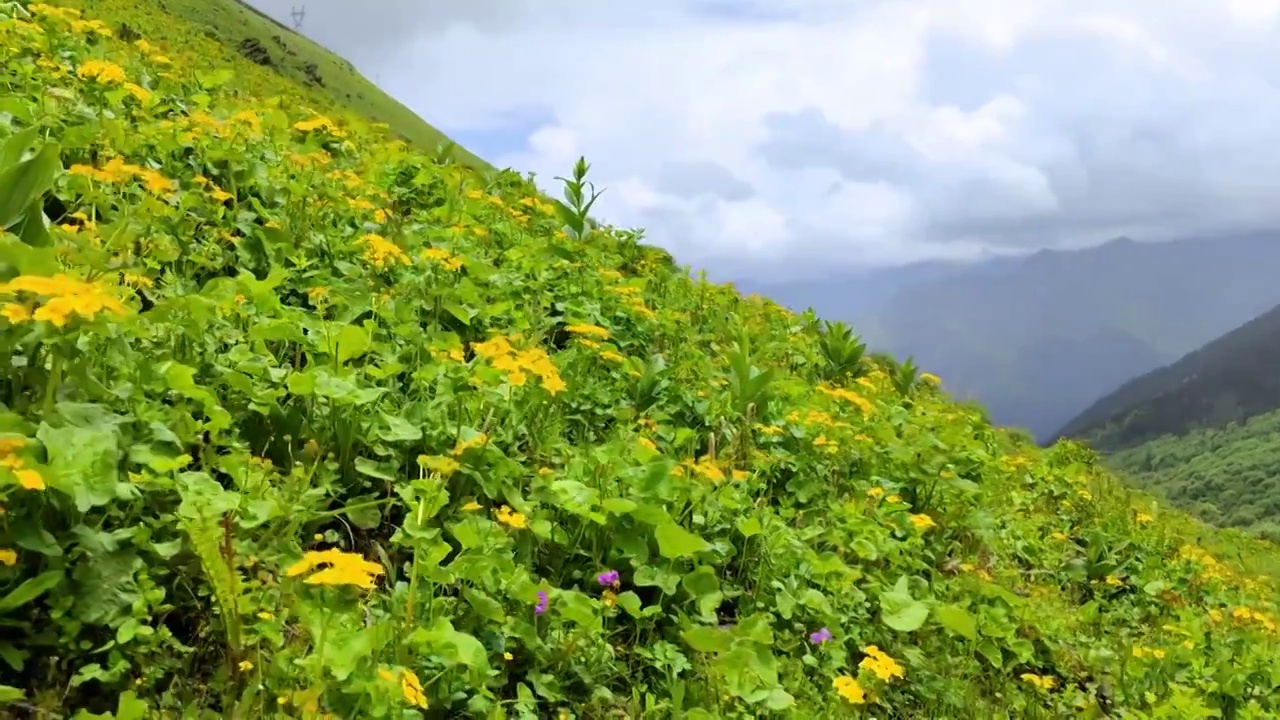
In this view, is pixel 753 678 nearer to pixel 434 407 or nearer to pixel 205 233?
pixel 434 407

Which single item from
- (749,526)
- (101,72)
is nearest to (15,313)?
(749,526)

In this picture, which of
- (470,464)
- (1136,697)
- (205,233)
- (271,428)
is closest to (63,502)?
(271,428)

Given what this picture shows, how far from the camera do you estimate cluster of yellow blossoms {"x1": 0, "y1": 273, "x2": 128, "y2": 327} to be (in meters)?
2.14

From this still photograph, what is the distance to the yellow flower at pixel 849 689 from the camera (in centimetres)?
304

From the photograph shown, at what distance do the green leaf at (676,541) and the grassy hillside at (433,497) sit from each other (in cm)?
1

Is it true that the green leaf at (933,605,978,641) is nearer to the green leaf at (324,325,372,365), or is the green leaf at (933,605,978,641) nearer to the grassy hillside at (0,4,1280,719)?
the grassy hillside at (0,4,1280,719)

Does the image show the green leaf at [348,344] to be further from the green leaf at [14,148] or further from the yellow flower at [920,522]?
the yellow flower at [920,522]

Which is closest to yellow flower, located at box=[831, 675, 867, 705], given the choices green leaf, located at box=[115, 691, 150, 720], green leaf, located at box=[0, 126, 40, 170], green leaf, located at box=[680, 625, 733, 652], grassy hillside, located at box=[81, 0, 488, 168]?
green leaf, located at box=[680, 625, 733, 652]

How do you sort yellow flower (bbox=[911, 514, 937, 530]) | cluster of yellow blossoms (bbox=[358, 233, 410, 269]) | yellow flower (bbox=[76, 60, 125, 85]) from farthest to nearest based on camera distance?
yellow flower (bbox=[76, 60, 125, 85]) → cluster of yellow blossoms (bbox=[358, 233, 410, 269]) → yellow flower (bbox=[911, 514, 937, 530])

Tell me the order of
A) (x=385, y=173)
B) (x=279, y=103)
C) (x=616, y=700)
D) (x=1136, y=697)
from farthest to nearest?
(x=279, y=103), (x=385, y=173), (x=1136, y=697), (x=616, y=700)

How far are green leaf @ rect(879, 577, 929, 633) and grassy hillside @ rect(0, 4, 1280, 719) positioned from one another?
2 cm

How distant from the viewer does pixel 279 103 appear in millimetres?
9086

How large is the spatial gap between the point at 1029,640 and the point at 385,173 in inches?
238

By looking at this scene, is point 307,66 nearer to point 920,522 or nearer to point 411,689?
point 920,522
